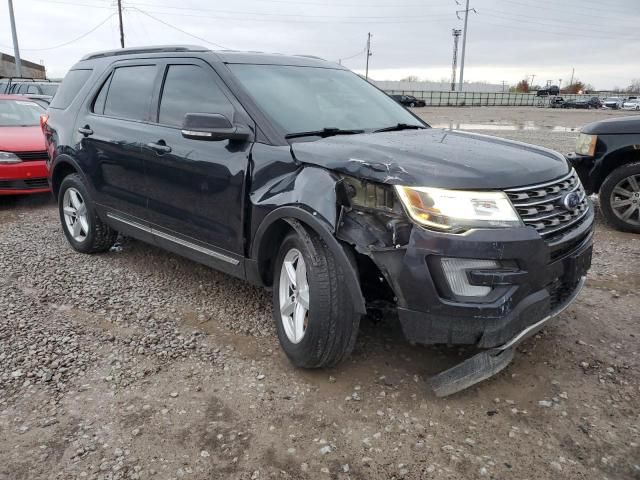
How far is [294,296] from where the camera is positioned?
10.3 feet

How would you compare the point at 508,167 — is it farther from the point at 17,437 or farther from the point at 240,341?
the point at 17,437

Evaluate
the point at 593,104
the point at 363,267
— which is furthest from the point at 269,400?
the point at 593,104

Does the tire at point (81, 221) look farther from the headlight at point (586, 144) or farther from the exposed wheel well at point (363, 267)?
the headlight at point (586, 144)

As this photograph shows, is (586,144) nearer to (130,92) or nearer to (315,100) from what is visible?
(315,100)

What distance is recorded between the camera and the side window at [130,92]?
13.9ft

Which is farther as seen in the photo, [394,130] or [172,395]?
[394,130]

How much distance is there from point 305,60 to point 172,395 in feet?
8.83

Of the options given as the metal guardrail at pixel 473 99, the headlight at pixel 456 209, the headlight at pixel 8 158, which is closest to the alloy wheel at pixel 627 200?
the headlight at pixel 456 209

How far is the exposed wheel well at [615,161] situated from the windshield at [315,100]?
3112 millimetres

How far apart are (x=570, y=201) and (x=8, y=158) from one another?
692 centimetres

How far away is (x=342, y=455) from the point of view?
2449mm

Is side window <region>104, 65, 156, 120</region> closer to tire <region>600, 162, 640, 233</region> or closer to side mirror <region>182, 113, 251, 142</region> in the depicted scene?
side mirror <region>182, 113, 251, 142</region>

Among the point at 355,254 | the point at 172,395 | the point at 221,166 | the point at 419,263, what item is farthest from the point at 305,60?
the point at 172,395

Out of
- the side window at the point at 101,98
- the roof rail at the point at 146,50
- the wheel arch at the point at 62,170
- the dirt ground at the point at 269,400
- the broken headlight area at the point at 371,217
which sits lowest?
the dirt ground at the point at 269,400
